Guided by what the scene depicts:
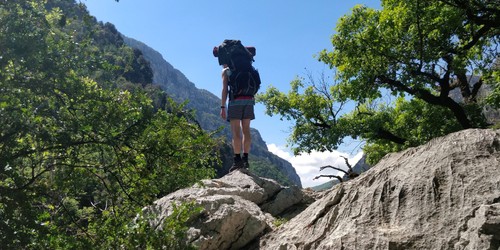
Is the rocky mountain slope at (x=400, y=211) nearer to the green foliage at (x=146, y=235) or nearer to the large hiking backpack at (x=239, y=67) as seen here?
the green foliage at (x=146, y=235)

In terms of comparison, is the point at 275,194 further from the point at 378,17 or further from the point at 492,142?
the point at 378,17

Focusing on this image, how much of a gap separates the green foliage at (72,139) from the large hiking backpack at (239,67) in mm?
3604

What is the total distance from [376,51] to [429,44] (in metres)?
1.78

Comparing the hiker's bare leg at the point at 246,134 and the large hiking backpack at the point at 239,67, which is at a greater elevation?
the large hiking backpack at the point at 239,67

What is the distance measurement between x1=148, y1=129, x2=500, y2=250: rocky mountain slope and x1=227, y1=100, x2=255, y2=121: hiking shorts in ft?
11.5

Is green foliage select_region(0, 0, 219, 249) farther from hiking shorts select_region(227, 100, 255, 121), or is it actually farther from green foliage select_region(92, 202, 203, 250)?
hiking shorts select_region(227, 100, 255, 121)

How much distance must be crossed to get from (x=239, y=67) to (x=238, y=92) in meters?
0.76

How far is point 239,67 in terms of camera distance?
1075 centimetres

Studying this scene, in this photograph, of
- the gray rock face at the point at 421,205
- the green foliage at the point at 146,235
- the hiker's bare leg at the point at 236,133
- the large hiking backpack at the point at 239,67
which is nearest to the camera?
the gray rock face at the point at 421,205

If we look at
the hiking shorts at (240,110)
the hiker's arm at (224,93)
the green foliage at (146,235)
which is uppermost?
the hiker's arm at (224,93)

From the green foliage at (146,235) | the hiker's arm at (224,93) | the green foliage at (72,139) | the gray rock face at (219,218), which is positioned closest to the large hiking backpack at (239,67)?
the hiker's arm at (224,93)

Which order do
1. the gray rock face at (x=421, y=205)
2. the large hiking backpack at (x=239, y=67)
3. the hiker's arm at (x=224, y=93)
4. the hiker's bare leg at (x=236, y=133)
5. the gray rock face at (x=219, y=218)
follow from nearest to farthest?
1. the gray rock face at (x=421, y=205)
2. the gray rock face at (x=219, y=218)
3. the hiker's bare leg at (x=236, y=133)
4. the large hiking backpack at (x=239, y=67)
5. the hiker's arm at (x=224, y=93)

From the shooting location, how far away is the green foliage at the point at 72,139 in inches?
210

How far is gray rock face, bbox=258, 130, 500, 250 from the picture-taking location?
4.44 meters
